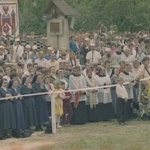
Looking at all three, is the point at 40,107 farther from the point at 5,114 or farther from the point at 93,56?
the point at 93,56

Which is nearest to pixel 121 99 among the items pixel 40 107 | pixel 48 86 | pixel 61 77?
pixel 61 77

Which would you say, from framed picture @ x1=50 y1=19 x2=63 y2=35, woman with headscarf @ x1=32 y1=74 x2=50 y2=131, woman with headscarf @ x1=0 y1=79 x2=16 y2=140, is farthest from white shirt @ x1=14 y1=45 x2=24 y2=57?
woman with headscarf @ x1=0 y1=79 x2=16 y2=140

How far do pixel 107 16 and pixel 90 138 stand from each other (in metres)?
28.4

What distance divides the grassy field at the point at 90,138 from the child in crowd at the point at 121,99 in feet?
0.67

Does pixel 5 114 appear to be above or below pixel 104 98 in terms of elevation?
below

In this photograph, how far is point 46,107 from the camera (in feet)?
72.9

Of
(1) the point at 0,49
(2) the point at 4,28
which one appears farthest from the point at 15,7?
(1) the point at 0,49

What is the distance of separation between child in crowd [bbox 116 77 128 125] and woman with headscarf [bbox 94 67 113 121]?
440 mm

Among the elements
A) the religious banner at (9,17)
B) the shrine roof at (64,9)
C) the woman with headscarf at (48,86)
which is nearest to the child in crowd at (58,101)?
the woman with headscarf at (48,86)

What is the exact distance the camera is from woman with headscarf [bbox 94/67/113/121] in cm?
2366

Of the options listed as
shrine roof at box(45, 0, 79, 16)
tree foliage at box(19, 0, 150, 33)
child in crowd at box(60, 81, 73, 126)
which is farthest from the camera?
tree foliage at box(19, 0, 150, 33)

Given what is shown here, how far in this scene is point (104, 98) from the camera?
2367 cm

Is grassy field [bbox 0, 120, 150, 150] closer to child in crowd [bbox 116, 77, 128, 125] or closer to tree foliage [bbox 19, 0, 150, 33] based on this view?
child in crowd [bbox 116, 77, 128, 125]

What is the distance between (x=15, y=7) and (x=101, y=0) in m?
13.6
